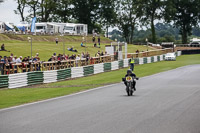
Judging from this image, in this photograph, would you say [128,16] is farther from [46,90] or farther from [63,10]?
[46,90]

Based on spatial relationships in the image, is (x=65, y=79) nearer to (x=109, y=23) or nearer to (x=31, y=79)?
(x=31, y=79)

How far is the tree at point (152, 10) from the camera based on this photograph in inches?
3597

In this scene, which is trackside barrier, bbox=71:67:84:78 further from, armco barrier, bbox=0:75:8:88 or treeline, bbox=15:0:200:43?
treeline, bbox=15:0:200:43

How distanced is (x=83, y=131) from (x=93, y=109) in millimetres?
3896

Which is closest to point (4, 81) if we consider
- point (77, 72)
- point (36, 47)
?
point (77, 72)

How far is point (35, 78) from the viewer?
1040 inches

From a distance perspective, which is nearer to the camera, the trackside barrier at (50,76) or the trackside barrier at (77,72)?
the trackside barrier at (50,76)

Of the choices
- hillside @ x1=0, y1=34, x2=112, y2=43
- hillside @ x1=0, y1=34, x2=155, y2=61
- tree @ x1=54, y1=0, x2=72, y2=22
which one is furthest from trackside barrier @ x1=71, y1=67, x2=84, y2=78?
tree @ x1=54, y1=0, x2=72, y2=22

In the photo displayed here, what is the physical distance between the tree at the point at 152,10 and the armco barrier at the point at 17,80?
2681 inches

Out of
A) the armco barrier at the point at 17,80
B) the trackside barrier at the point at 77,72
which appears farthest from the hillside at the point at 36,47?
the armco barrier at the point at 17,80

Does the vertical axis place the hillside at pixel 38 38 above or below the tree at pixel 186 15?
below

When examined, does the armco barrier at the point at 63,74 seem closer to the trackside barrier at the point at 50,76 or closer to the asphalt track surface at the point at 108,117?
the trackside barrier at the point at 50,76

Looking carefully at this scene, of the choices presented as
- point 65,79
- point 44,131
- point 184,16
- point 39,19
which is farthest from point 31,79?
point 184,16

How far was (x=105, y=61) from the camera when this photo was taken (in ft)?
134
